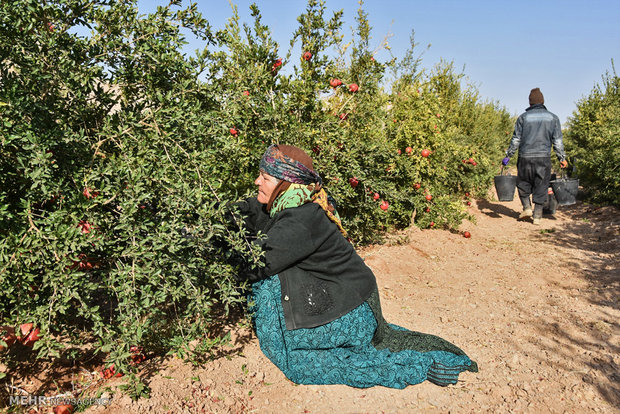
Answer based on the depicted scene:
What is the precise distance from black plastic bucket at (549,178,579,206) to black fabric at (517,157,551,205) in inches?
29.4

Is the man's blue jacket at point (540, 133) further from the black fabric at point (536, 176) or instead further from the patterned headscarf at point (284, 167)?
Answer: the patterned headscarf at point (284, 167)

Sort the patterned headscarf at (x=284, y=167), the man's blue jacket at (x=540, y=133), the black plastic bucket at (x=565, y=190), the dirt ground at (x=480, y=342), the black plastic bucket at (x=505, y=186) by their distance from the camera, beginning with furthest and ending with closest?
the black plastic bucket at (x=505, y=186) < the black plastic bucket at (x=565, y=190) < the man's blue jacket at (x=540, y=133) < the patterned headscarf at (x=284, y=167) < the dirt ground at (x=480, y=342)

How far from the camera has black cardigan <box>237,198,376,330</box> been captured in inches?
97.9

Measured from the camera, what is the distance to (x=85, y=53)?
6.96 ft

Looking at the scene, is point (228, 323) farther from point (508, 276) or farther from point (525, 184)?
point (525, 184)

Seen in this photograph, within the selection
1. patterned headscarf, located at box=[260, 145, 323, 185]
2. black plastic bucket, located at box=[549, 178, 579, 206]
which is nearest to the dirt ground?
patterned headscarf, located at box=[260, 145, 323, 185]

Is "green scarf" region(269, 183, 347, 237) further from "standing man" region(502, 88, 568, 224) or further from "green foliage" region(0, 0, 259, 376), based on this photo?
"standing man" region(502, 88, 568, 224)

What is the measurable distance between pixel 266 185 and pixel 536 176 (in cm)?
666

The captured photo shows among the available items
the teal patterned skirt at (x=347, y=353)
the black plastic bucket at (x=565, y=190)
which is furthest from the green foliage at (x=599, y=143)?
the teal patterned skirt at (x=347, y=353)

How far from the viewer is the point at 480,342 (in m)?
3.18

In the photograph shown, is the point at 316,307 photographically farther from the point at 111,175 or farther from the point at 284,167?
the point at 111,175

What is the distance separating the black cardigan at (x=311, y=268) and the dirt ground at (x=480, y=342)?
49 centimetres

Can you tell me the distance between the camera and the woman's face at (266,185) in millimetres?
2727

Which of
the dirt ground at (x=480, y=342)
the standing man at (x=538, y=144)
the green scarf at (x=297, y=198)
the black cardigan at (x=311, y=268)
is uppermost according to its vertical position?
the standing man at (x=538, y=144)
